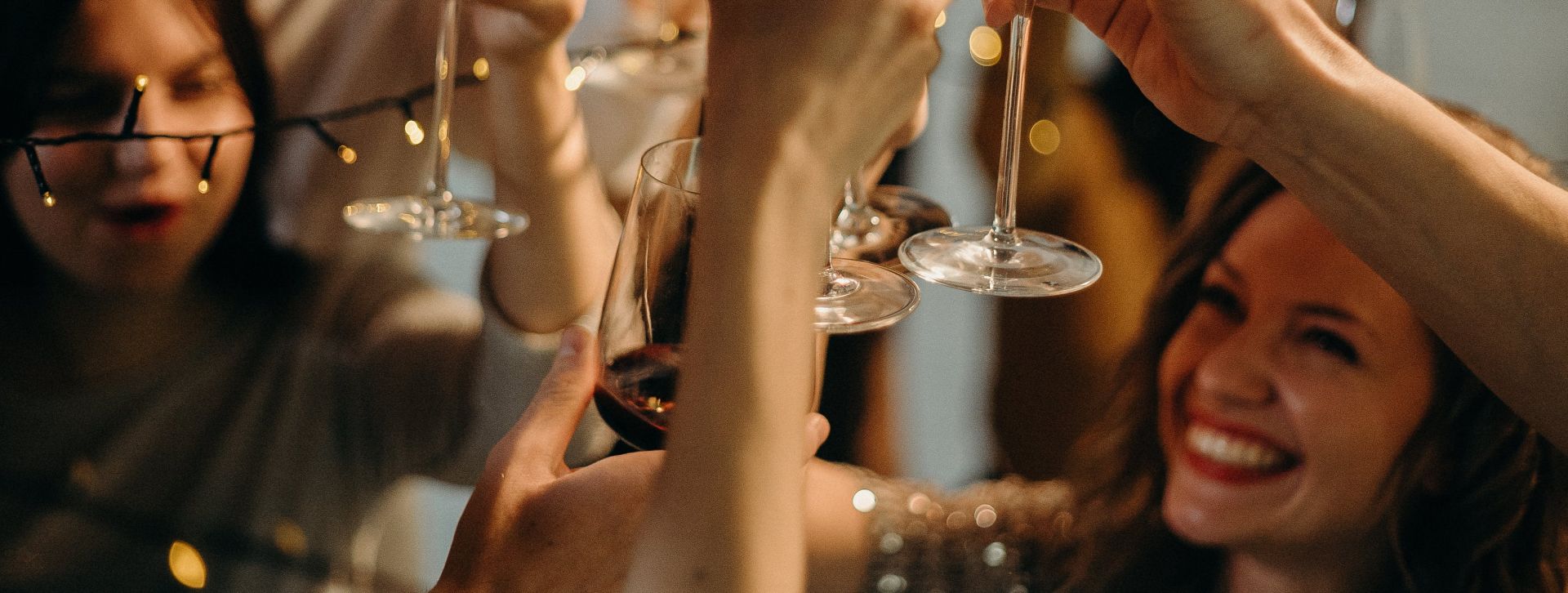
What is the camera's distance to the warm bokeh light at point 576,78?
1020mm

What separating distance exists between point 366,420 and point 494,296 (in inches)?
5.1

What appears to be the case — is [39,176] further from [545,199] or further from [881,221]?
[881,221]

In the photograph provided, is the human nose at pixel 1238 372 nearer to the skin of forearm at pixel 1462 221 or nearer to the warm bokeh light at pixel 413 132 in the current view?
the skin of forearm at pixel 1462 221

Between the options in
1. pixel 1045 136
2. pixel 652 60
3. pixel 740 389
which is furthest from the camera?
pixel 652 60

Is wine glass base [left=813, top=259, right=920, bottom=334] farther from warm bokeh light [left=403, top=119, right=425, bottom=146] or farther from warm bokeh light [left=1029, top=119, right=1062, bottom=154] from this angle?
warm bokeh light [left=403, top=119, right=425, bottom=146]

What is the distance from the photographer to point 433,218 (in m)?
0.76

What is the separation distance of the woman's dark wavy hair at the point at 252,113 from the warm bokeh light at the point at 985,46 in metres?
0.62

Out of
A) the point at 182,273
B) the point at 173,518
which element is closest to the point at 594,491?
the point at 173,518

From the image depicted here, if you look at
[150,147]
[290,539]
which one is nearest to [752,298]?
[290,539]

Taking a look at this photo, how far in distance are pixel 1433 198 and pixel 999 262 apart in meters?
0.23

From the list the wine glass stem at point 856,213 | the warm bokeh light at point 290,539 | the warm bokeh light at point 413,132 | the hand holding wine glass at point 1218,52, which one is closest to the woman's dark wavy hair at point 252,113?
the warm bokeh light at point 413,132

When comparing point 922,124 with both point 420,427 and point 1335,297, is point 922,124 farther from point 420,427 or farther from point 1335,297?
point 420,427

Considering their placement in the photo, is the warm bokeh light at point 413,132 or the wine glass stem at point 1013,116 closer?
the wine glass stem at point 1013,116

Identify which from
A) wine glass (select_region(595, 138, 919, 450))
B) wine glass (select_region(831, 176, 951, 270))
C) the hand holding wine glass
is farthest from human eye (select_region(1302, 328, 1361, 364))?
wine glass (select_region(595, 138, 919, 450))
